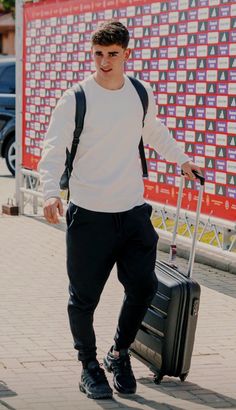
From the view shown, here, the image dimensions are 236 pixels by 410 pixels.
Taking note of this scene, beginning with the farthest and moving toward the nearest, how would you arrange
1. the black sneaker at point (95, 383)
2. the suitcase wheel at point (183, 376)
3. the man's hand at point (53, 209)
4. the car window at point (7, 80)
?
the car window at point (7, 80), the suitcase wheel at point (183, 376), the black sneaker at point (95, 383), the man's hand at point (53, 209)

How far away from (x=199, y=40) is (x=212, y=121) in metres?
0.71

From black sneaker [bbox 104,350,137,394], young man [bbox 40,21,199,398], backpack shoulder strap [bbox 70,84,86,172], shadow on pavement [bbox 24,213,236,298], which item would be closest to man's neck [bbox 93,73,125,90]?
young man [bbox 40,21,199,398]

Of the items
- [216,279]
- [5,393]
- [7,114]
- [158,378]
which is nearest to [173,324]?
[158,378]

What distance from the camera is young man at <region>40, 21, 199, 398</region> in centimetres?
559

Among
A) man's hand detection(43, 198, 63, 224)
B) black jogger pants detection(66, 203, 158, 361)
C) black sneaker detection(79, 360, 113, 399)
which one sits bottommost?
black sneaker detection(79, 360, 113, 399)

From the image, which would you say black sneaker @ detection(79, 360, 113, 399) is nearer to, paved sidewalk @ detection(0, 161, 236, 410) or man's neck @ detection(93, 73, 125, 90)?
paved sidewalk @ detection(0, 161, 236, 410)

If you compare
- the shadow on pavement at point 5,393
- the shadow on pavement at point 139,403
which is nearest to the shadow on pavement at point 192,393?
the shadow on pavement at point 139,403

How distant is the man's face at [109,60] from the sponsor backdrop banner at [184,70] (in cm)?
352

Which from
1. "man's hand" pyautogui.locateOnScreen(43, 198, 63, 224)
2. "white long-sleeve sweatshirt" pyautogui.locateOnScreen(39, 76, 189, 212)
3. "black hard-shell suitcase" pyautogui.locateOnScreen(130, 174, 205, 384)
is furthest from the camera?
"black hard-shell suitcase" pyautogui.locateOnScreen(130, 174, 205, 384)

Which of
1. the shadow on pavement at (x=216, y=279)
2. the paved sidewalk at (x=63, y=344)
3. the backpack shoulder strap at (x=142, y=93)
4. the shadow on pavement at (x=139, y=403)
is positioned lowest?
the shadow on pavement at (x=216, y=279)

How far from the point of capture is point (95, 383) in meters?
5.75

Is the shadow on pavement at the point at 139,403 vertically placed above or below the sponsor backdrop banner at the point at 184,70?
below

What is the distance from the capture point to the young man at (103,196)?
18.4 ft

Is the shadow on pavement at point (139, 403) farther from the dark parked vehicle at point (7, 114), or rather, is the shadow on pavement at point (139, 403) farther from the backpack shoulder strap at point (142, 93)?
the dark parked vehicle at point (7, 114)
